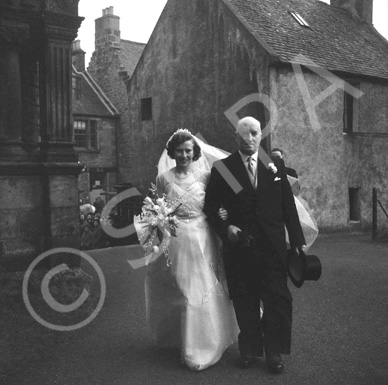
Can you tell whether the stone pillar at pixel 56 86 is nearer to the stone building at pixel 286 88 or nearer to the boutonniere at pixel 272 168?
the boutonniere at pixel 272 168

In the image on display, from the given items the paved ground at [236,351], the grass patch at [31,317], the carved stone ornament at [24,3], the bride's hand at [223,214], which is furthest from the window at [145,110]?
the bride's hand at [223,214]

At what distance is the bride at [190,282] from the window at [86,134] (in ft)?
80.9

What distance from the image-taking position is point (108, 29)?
1192 inches

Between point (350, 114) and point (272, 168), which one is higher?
point (350, 114)

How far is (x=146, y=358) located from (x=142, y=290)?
320cm

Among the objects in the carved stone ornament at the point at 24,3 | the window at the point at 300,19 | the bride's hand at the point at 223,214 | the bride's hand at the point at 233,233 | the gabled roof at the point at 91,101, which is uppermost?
the window at the point at 300,19

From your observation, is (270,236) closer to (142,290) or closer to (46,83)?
(142,290)

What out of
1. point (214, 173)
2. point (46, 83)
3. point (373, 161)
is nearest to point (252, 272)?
Answer: point (214, 173)

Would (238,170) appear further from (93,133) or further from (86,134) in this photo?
(93,133)

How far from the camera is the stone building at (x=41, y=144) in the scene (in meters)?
7.51

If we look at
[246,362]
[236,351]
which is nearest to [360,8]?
[236,351]

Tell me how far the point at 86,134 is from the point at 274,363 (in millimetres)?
25838

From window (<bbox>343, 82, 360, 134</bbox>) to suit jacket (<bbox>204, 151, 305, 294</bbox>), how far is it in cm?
1442

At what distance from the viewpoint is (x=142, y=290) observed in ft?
26.2
